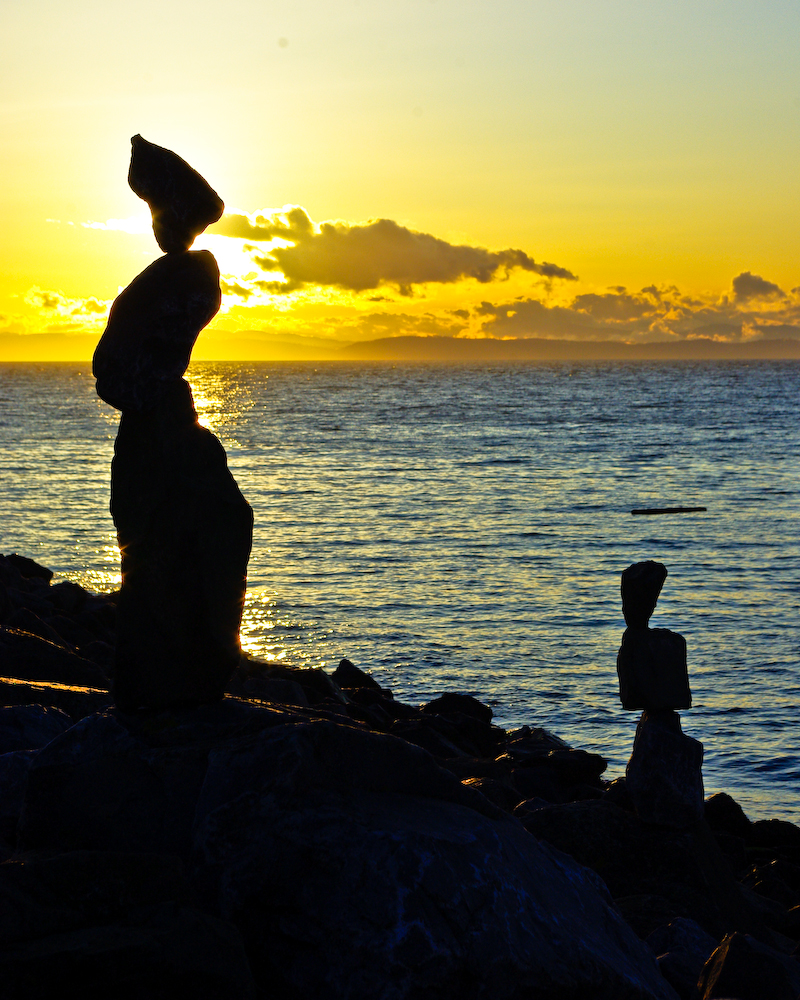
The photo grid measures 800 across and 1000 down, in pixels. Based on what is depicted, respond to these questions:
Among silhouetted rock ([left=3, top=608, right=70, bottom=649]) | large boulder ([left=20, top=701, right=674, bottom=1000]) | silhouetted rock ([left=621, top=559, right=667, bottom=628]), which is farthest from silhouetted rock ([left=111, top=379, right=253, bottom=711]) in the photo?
silhouetted rock ([left=3, top=608, right=70, bottom=649])

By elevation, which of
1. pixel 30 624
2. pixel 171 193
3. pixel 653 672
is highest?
pixel 171 193

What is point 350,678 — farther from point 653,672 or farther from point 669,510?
point 669,510

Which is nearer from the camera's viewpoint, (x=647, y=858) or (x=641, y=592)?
(x=647, y=858)

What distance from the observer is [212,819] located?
521 cm

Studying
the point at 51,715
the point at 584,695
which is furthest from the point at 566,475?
the point at 51,715

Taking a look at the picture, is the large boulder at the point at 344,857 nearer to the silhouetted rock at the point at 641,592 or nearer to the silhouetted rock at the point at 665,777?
the silhouetted rock at the point at 665,777

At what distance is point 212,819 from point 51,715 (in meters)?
3.20

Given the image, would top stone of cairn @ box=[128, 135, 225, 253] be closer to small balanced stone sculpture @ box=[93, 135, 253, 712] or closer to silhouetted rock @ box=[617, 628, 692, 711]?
small balanced stone sculpture @ box=[93, 135, 253, 712]

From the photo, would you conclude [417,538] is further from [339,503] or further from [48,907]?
[48,907]

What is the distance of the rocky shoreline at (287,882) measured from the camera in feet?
14.8

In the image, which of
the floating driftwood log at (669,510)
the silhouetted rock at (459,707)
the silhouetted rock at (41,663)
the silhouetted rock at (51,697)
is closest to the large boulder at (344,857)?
the silhouetted rock at (51,697)

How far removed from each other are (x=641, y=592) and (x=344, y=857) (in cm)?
579

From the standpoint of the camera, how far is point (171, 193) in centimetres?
645

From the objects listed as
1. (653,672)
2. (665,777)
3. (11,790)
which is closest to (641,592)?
(653,672)
